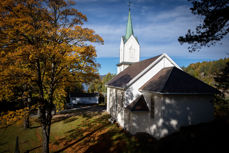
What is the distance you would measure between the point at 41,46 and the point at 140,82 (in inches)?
424

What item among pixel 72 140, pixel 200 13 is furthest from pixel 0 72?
pixel 200 13

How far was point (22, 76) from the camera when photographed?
801 cm

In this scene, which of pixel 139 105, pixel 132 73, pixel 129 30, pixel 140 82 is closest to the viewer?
pixel 139 105

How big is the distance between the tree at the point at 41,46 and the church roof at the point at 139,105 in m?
5.83

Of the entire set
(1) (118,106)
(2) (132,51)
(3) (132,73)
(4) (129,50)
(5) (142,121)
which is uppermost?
(4) (129,50)

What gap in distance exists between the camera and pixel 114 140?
1194 cm

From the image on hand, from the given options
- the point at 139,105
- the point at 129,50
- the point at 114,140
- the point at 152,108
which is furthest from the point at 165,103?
the point at 129,50

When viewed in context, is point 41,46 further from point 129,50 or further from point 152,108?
point 129,50

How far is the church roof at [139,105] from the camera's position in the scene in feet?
42.0

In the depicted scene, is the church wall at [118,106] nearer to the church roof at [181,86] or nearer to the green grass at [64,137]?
the green grass at [64,137]

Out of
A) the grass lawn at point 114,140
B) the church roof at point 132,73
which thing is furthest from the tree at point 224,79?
the church roof at point 132,73

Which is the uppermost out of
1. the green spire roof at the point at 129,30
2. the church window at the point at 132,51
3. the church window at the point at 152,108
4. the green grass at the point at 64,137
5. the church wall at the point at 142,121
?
the green spire roof at the point at 129,30

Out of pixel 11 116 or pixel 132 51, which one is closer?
pixel 11 116

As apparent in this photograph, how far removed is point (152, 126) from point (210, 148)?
7.46 m
